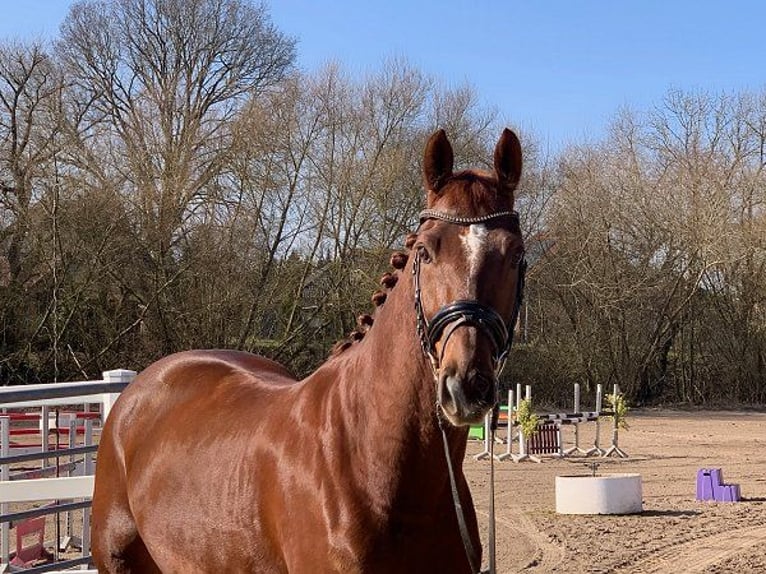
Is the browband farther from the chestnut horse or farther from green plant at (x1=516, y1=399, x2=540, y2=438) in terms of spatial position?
green plant at (x1=516, y1=399, x2=540, y2=438)

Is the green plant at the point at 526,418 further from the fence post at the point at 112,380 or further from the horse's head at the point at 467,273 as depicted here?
the horse's head at the point at 467,273

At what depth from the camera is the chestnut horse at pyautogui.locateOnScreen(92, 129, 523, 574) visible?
2422 mm

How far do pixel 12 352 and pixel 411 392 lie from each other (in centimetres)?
1991

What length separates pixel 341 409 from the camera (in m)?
2.81

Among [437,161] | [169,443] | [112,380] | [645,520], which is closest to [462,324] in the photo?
[437,161]

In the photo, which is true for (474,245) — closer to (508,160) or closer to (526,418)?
(508,160)

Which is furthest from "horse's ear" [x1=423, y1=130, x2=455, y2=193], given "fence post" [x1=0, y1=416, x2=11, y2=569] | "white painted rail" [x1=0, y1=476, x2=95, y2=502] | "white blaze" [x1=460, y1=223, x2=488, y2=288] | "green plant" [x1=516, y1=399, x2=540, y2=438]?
"green plant" [x1=516, y1=399, x2=540, y2=438]

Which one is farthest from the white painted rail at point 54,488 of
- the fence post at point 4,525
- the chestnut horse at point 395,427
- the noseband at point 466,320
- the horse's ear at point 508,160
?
the horse's ear at point 508,160

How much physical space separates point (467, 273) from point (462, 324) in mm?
170

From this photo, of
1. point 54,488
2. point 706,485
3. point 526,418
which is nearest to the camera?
point 54,488

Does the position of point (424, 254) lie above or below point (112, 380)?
above

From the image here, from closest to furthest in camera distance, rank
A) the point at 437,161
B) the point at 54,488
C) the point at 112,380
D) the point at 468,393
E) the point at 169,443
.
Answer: the point at 468,393, the point at 437,161, the point at 169,443, the point at 54,488, the point at 112,380

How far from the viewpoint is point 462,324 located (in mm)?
2322

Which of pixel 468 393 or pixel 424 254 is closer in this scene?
pixel 468 393
